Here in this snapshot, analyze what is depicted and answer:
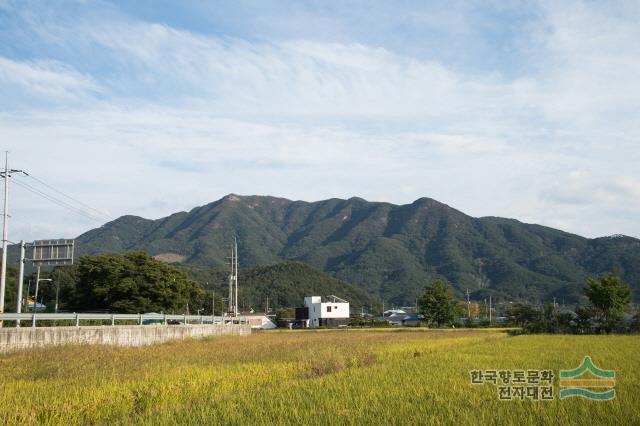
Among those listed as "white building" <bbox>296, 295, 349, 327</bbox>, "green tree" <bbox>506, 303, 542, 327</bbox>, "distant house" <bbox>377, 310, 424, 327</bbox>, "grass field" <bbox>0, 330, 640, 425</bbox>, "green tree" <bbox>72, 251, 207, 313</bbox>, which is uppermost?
"green tree" <bbox>72, 251, 207, 313</bbox>

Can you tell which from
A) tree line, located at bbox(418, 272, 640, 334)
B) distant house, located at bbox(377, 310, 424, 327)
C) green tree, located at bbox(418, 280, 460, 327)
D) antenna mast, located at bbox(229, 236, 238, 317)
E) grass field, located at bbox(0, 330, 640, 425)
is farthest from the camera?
distant house, located at bbox(377, 310, 424, 327)

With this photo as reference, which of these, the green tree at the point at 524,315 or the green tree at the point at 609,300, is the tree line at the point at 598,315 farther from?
the green tree at the point at 524,315

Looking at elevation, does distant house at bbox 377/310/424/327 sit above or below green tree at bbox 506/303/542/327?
below

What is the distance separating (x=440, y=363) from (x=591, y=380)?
5331mm

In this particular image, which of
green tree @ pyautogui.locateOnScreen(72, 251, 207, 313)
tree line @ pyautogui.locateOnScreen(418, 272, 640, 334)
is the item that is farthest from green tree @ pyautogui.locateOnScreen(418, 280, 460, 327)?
green tree @ pyautogui.locateOnScreen(72, 251, 207, 313)

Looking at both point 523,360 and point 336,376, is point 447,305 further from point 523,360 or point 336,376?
point 336,376

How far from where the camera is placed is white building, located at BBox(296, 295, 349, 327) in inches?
4053

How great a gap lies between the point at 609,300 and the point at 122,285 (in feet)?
145

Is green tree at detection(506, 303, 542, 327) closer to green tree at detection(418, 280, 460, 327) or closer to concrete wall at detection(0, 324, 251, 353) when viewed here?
green tree at detection(418, 280, 460, 327)

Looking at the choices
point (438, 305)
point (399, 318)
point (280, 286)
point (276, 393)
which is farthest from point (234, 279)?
point (280, 286)

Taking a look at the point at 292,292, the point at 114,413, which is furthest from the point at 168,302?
the point at 292,292

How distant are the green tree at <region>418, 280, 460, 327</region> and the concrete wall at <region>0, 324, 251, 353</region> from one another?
41.8 meters

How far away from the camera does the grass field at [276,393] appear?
29.8 feet

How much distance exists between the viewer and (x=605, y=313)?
51.4 metres
